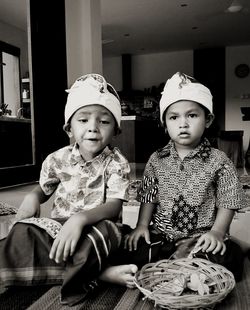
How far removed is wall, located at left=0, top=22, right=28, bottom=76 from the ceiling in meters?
1.33

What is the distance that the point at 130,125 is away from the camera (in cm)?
494

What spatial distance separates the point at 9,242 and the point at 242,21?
6508 millimetres

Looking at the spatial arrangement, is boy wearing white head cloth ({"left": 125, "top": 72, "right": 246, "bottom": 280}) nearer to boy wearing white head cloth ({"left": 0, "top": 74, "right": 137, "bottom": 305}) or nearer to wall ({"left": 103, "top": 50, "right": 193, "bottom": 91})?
boy wearing white head cloth ({"left": 0, "top": 74, "right": 137, "bottom": 305})

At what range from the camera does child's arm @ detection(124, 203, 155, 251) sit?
115 cm

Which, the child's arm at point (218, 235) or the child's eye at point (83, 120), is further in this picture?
the child's eye at point (83, 120)

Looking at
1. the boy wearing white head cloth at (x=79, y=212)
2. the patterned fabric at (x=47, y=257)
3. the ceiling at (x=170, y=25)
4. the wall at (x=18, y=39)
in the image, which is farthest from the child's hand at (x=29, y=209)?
the ceiling at (x=170, y=25)

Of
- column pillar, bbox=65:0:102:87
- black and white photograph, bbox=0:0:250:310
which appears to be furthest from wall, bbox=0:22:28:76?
black and white photograph, bbox=0:0:250:310

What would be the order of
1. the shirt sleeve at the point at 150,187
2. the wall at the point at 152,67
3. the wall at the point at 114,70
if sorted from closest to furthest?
the shirt sleeve at the point at 150,187
the wall at the point at 152,67
the wall at the point at 114,70

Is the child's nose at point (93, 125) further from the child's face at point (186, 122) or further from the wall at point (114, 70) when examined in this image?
the wall at point (114, 70)

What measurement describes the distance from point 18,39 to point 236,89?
665cm

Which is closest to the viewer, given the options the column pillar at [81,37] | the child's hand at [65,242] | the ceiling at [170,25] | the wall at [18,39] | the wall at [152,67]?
the child's hand at [65,242]

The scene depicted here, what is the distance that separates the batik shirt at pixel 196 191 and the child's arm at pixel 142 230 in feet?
0.15

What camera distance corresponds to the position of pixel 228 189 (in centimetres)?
118

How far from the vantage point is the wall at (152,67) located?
9.15 meters
